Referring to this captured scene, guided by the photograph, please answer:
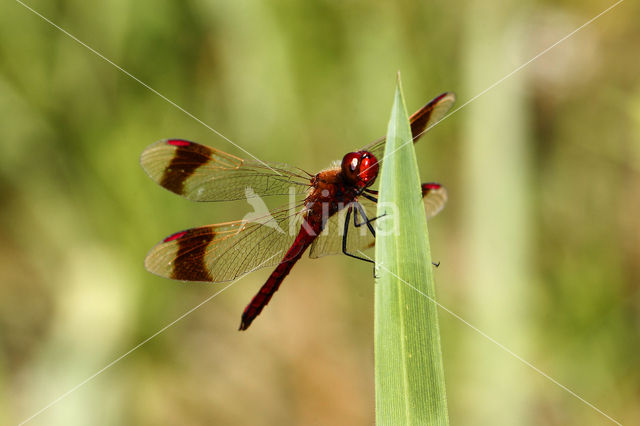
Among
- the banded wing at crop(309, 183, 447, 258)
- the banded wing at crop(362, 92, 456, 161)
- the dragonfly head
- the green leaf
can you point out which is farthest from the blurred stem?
the green leaf

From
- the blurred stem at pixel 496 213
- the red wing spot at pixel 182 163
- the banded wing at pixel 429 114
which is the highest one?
the red wing spot at pixel 182 163

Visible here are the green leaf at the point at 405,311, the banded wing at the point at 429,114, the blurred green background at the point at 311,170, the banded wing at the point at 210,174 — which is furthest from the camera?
the blurred green background at the point at 311,170

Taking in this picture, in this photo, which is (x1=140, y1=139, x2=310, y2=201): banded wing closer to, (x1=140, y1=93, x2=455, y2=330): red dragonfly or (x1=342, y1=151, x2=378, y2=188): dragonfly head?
(x1=140, y1=93, x2=455, y2=330): red dragonfly

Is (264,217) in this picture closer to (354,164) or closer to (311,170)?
(354,164)

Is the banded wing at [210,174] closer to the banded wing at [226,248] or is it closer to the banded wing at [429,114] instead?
the banded wing at [226,248]

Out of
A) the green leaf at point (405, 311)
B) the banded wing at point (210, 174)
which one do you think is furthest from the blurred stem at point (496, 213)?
the green leaf at point (405, 311)

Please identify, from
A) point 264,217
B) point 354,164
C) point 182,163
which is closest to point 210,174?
point 182,163
